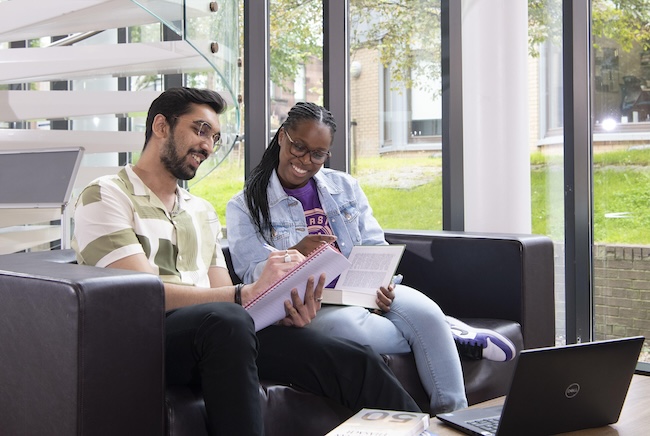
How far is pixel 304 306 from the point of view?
2100 mm

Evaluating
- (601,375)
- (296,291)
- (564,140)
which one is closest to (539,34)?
(564,140)

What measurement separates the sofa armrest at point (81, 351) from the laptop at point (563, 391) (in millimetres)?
680

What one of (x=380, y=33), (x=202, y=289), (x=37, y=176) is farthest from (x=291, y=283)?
(x=380, y=33)

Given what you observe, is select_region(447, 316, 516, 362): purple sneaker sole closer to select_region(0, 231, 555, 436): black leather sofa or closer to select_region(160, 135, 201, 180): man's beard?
select_region(0, 231, 555, 436): black leather sofa

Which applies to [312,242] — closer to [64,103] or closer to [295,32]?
[64,103]

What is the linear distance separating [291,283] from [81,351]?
60cm

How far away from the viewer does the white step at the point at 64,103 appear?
12.6ft

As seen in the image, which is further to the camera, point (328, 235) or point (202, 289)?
point (328, 235)

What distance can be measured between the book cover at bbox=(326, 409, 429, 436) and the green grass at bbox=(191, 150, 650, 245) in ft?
8.26

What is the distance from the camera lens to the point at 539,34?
404 cm

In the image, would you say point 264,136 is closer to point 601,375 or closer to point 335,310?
point 335,310

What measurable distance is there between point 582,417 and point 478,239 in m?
1.35

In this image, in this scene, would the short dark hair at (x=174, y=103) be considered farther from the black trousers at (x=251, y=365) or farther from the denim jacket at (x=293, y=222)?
the black trousers at (x=251, y=365)

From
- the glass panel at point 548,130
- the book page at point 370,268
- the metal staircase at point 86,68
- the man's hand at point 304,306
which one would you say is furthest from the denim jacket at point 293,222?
the glass panel at point 548,130
